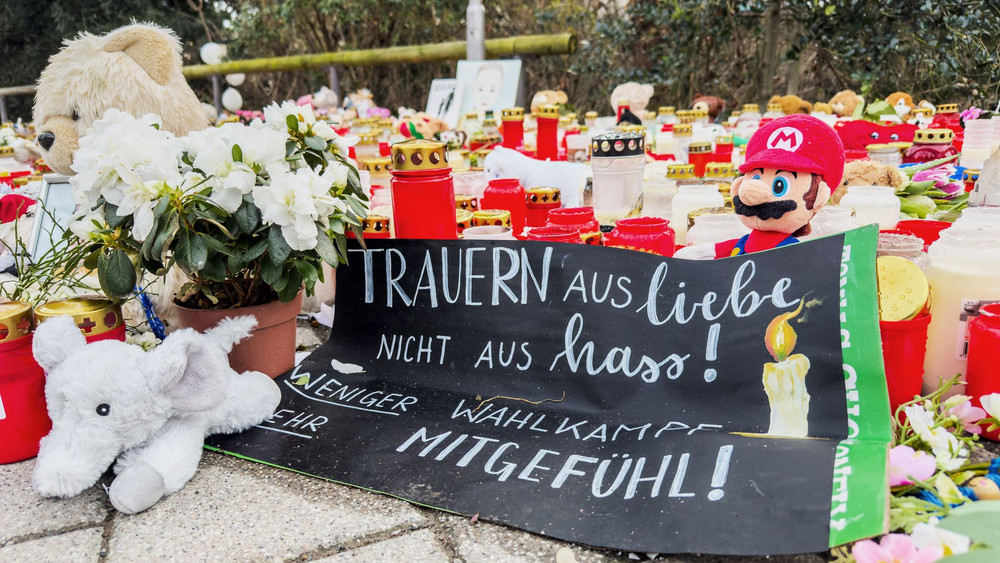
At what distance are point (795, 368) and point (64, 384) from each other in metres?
1.16

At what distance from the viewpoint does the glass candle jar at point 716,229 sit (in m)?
1.56

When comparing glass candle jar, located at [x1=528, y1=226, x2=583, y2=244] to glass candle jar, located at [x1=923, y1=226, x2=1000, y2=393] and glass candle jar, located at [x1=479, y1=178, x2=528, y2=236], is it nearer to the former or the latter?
glass candle jar, located at [x1=479, y1=178, x2=528, y2=236]

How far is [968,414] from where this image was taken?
1135mm

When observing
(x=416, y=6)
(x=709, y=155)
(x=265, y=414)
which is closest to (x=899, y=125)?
(x=709, y=155)

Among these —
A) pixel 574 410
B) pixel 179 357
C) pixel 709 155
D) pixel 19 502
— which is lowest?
pixel 19 502

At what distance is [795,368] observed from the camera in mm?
1099

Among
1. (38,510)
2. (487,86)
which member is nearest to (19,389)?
(38,510)

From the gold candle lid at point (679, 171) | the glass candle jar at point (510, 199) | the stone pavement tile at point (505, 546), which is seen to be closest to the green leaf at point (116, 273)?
the stone pavement tile at point (505, 546)

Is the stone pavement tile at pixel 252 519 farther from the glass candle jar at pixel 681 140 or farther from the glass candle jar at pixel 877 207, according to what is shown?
the glass candle jar at pixel 681 140

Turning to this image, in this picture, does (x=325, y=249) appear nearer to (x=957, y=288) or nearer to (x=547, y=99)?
(x=957, y=288)

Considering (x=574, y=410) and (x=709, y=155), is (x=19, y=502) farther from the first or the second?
(x=709, y=155)

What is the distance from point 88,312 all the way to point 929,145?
2716mm

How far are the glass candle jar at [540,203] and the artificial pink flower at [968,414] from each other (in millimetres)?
1107

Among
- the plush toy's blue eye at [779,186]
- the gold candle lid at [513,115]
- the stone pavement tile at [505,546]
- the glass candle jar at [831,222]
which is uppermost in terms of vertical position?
the gold candle lid at [513,115]
